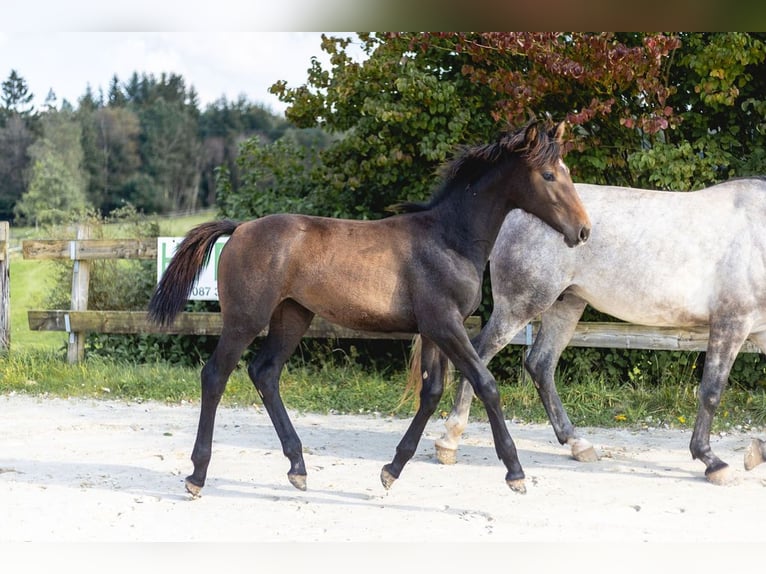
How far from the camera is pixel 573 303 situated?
6094 mm

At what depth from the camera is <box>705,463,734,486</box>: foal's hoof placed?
16.8 feet

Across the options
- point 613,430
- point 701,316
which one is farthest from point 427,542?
point 613,430

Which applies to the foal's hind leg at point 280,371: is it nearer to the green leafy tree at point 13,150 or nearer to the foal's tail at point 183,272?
the foal's tail at point 183,272

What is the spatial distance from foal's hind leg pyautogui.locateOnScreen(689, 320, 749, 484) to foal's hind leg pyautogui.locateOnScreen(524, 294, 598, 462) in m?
0.73

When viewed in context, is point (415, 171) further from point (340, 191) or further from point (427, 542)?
point (427, 542)

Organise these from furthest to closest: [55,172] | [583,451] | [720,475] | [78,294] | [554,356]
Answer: [55,172]
[78,294]
[554,356]
[583,451]
[720,475]

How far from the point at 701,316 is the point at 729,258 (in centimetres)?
42

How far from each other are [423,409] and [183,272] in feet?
5.27

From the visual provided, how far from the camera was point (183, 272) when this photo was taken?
4863mm

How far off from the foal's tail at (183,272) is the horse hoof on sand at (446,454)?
6.47ft

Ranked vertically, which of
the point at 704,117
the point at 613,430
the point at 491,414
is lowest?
the point at 613,430

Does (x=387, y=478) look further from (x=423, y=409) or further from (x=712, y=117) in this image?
(x=712, y=117)

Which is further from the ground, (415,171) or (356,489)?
(415,171)

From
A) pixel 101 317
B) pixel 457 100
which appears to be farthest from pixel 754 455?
pixel 101 317
